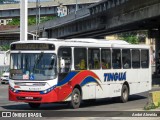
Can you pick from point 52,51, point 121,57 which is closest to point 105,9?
point 121,57

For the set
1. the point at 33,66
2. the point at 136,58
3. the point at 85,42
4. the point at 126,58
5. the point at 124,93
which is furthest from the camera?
the point at 136,58

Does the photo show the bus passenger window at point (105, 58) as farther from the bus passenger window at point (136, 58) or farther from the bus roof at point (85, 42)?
the bus passenger window at point (136, 58)

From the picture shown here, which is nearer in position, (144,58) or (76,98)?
(76,98)

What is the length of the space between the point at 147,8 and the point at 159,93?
90.1ft

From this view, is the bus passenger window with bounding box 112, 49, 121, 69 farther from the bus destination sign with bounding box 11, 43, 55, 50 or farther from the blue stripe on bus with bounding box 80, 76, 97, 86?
the bus destination sign with bounding box 11, 43, 55, 50

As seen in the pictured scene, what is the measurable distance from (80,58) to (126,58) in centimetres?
398

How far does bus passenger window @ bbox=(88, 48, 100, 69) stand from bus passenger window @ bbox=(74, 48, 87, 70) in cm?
33

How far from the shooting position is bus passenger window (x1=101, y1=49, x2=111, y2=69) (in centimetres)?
2214

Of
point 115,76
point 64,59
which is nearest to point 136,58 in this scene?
point 115,76

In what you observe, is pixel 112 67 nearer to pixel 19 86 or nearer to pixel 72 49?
pixel 72 49

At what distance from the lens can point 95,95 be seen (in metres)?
21.6

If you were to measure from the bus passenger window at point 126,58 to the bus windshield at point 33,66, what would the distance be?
541 cm

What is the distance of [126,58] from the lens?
23922 millimetres

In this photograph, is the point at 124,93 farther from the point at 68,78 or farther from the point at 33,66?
the point at 33,66
